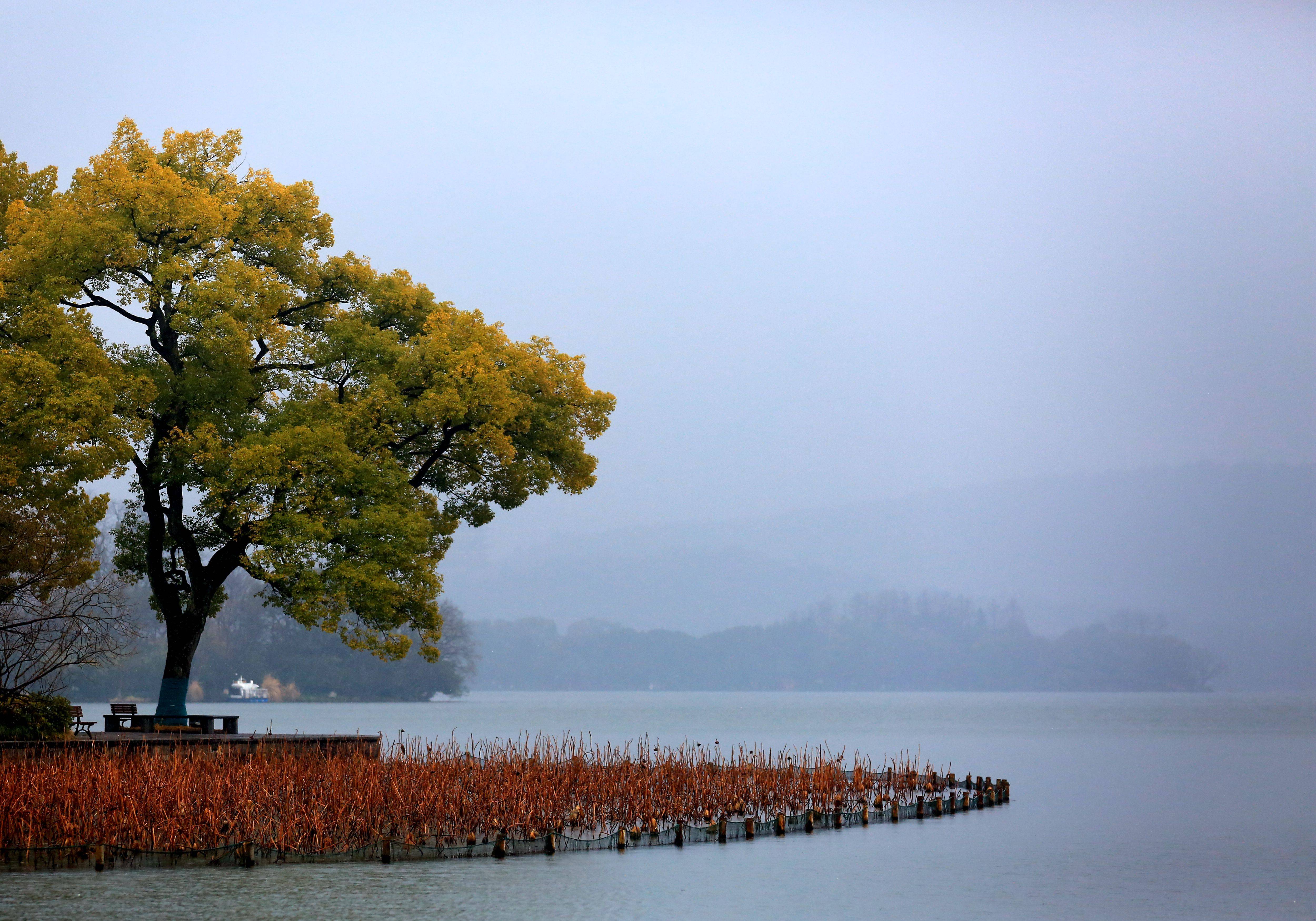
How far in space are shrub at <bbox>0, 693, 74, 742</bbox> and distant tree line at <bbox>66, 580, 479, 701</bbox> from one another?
295 feet

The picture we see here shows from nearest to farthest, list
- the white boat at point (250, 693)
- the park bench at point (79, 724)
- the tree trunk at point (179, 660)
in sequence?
1. the park bench at point (79, 724)
2. the tree trunk at point (179, 660)
3. the white boat at point (250, 693)

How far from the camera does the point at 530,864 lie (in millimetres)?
20688

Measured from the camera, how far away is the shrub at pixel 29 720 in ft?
80.7

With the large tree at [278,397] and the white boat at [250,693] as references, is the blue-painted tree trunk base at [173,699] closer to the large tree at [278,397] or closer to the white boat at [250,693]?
the large tree at [278,397]

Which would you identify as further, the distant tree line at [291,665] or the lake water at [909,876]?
the distant tree line at [291,665]

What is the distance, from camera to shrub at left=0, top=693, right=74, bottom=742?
2461 cm

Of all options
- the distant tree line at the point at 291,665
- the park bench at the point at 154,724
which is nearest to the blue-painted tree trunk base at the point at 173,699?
the park bench at the point at 154,724

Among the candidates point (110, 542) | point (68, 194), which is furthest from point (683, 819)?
point (110, 542)

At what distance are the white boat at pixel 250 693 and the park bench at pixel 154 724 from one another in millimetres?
95143

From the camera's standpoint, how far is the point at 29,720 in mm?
24891

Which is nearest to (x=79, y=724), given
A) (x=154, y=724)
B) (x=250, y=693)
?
(x=154, y=724)

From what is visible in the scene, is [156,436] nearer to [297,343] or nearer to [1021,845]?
[297,343]

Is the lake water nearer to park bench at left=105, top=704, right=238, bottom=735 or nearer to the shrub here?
the shrub

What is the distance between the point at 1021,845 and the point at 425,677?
100 metres
